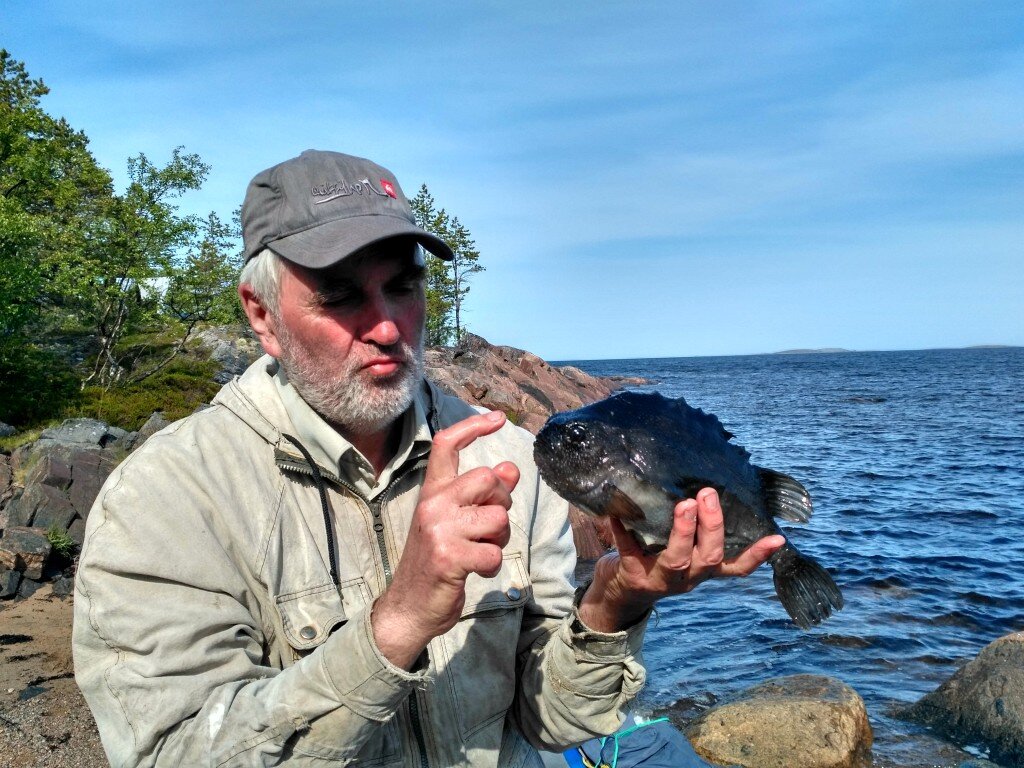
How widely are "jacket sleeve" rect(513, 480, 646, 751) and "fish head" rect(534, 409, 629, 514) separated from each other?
442 mm

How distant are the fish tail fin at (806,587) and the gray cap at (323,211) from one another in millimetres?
2396

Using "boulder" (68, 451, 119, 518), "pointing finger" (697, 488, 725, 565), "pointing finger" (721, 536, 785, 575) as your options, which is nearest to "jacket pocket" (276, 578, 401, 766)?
"pointing finger" (697, 488, 725, 565)

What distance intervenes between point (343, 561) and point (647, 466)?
1288 mm

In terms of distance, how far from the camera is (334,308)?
10.2ft

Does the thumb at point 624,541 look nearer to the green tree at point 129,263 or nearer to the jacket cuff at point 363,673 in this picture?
the jacket cuff at point 363,673

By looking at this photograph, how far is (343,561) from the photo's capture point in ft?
9.90

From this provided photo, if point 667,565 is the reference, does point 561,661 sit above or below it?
below

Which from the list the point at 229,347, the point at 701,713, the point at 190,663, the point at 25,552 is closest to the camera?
the point at 190,663

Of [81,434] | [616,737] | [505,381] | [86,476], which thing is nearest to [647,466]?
[616,737]

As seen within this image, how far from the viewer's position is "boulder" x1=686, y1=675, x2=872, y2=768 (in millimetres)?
7969

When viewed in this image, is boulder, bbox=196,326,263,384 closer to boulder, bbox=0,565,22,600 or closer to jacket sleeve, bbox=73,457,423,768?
boulder, bbox=0,565,22,600

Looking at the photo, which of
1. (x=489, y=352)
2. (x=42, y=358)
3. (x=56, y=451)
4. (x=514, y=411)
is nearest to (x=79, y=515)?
(x=56, y=451)

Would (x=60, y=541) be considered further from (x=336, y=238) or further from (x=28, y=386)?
(x=336, y=238)

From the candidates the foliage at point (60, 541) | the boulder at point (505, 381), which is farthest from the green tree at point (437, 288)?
the foliage at point (60, 541)
